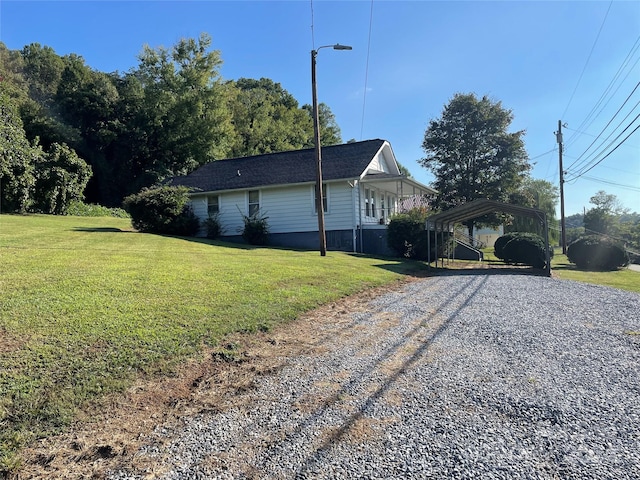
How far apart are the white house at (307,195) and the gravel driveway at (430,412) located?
1327 centimetres

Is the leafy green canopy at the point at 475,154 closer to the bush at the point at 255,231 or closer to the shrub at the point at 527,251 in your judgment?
the shrub at the point at 527,251

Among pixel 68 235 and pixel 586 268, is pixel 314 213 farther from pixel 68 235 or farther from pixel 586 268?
pixel 586 268

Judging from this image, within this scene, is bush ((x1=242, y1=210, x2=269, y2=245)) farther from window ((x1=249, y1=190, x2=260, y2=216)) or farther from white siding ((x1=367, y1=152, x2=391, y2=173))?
white siding ((x1=367, y1=152, x2=391, y2=173))

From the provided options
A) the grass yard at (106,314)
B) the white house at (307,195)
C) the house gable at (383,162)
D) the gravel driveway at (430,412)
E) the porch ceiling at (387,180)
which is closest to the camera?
the gravel driveway at (430,412)

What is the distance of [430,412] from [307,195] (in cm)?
1706

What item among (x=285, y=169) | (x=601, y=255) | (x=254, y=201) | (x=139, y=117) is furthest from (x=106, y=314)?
(x=139, y=117)

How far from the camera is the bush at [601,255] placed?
18.0 metres

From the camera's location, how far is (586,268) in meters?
18.4

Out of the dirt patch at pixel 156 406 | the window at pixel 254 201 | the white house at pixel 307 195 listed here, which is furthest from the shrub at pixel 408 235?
the dirt patch at pixel 156 406

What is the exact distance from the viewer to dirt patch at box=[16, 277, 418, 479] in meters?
2.65

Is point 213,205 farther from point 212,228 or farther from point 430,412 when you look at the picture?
point 430,412

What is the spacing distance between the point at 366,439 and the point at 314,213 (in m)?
17.1

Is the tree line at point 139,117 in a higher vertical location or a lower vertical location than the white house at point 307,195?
higher

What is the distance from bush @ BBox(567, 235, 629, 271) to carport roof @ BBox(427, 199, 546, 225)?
615 centimetres
